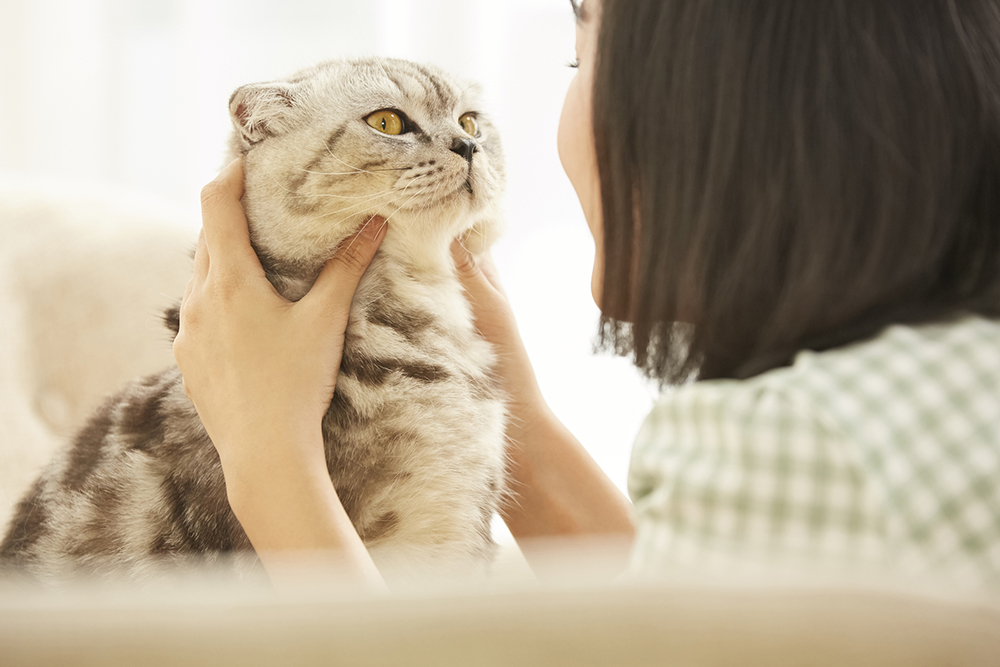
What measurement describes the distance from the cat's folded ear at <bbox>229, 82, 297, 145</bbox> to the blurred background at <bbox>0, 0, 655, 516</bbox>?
99 centimetres

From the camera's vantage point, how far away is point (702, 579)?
1.17 feet

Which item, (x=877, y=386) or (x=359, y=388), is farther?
(x=359, y=388)

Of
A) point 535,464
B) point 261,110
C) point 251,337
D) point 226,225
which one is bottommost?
point 535,464

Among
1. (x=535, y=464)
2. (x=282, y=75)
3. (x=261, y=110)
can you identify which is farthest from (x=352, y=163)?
(x=282, y=75)

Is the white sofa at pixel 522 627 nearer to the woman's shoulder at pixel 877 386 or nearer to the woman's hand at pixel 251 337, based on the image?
the woman's shoulder at pixel 877 386

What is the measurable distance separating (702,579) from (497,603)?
97 mm

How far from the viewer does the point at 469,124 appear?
3.78 ft

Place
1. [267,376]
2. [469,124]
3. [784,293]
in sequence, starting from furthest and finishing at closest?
[469,124], [267,376], [784,293]

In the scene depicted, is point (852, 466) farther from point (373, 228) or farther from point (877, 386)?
point (373, 228)

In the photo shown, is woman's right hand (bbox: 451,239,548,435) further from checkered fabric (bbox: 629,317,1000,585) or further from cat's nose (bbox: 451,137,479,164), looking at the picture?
checkered fabric (bbox: 629,317,1000,585)

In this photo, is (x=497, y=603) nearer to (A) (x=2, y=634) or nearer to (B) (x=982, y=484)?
(A) (x=2, y=634)

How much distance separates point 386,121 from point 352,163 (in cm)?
8

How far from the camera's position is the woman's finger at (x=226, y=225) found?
0.93 m

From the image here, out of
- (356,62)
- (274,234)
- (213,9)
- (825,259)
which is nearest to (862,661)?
(825,259)
